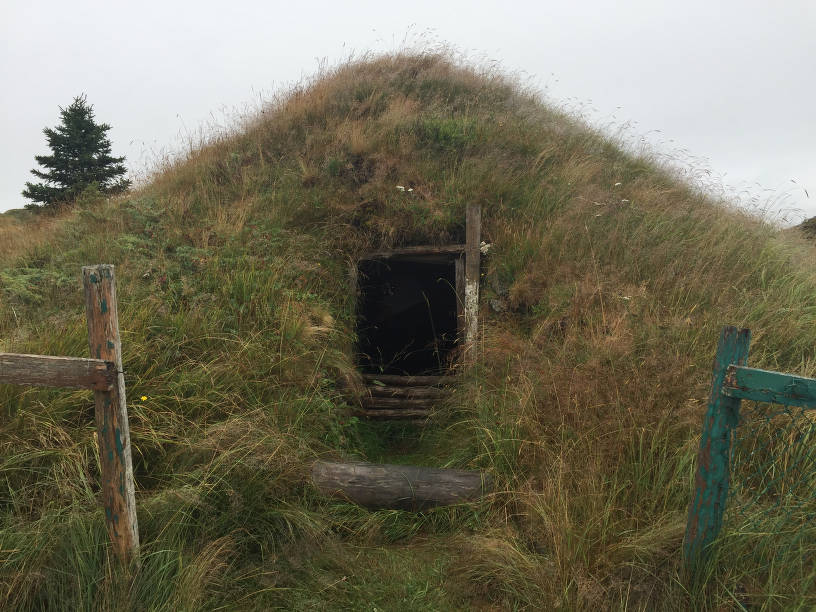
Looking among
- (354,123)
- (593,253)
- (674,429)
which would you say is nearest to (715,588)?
(674,429)

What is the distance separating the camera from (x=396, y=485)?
4.16 m

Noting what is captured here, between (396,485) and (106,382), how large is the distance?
92.2 inches

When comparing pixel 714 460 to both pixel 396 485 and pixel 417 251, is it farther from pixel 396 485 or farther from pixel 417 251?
pixel 417 251

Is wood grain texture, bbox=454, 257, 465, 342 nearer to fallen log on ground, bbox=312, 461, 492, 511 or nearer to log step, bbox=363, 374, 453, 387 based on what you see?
log step, bbox=363, 374, 453, 387

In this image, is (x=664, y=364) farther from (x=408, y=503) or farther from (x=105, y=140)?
(x=105, y=140)

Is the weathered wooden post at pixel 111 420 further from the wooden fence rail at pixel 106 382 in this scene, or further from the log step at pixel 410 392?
the log step at pixel 410 392

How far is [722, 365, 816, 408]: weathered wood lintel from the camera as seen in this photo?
2.15 metres

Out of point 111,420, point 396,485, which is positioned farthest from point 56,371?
point 396,485

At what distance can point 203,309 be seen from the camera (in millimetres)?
5086

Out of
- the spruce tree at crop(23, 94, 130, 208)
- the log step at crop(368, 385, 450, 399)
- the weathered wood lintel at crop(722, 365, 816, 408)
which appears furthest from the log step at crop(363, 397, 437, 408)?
the spruce tree at crop(23, 94, 130, 208)

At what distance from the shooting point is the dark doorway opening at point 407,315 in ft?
27.6

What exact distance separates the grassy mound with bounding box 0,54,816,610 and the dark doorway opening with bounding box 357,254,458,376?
163 cm

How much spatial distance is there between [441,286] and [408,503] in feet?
19.7

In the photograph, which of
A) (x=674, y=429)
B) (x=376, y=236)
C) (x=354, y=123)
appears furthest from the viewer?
(x=354, y=123)
